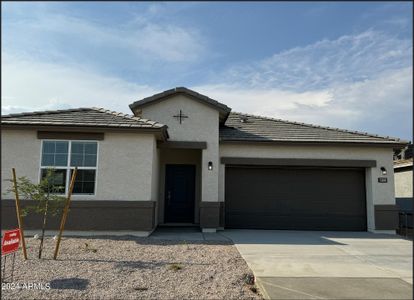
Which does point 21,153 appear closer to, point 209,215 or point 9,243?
point 9,243

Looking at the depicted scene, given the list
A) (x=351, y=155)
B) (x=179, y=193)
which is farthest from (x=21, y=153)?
(x=351, y=155)

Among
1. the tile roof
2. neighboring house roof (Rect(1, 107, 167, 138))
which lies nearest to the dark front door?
neighboring house roof (Rect(1, 107, 167, 138))

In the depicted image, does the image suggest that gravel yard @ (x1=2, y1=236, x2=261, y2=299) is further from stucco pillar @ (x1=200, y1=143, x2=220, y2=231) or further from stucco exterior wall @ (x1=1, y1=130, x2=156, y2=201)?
stucco pillar @ (x1=200, y1=143, x2=220, y2=231)

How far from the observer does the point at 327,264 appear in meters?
7.58

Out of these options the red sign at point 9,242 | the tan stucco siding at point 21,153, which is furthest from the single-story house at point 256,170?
the red sign at point 9,242

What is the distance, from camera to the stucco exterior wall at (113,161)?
35.5 ft

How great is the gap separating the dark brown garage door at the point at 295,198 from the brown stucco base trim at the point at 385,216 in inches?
19.7

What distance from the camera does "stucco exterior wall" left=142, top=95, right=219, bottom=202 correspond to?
12697 mm

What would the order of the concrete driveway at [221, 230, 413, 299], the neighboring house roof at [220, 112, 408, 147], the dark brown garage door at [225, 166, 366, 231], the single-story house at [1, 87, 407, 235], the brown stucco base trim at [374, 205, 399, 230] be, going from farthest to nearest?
1. the dark brown garage door at [225, 166, 366, 231]
2. the neighboring house roof at [220, 112, 408, 147]
3. the brown stucco base trim at [374, 205, 399, 230]
4. the single-story house at [1, 87, 407, 235]
5. the concrete driveway at [221, 230, 413, 299]

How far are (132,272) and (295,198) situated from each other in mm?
8100

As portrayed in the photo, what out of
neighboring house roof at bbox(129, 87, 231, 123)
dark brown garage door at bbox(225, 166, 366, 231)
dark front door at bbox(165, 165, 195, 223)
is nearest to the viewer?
neighboring house roof at bbox(129, 87, 231, 123)

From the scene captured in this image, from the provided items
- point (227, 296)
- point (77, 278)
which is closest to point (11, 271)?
point (77, 278)

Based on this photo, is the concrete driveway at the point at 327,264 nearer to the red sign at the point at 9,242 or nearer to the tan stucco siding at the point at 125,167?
the tan stucco siding at the point at 125,167

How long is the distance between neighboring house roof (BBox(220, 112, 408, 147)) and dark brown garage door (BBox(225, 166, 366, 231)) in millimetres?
1146
